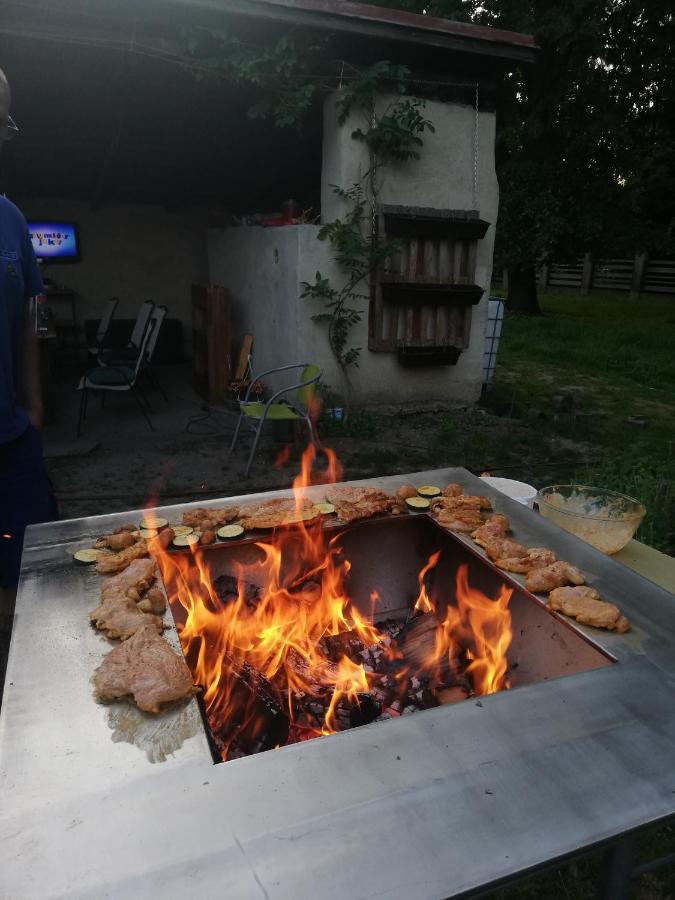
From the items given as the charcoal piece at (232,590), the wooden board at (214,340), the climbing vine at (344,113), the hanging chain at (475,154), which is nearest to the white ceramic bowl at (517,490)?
the charcoal piece at (232,590)

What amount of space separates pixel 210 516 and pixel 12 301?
3.92ft

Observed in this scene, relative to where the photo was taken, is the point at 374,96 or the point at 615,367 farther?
the point at 615,367

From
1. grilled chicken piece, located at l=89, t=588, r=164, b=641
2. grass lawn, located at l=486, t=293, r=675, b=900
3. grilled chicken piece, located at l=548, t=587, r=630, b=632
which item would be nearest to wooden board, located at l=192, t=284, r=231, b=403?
grass lawn, located at l=486, t=293, r=675, b=900

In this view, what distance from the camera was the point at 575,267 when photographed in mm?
26500

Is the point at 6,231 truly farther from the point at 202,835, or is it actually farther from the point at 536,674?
the point at 536,674

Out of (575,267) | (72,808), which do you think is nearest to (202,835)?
(72,808)

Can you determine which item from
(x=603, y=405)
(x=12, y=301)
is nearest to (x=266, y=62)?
(x=12, y=301)

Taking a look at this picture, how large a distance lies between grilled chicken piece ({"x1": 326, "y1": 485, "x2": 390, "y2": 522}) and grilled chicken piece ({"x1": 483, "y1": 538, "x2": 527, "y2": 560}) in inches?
17.3

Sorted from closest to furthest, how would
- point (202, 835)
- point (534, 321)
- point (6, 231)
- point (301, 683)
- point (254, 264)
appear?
point (202, 835) → point (301, 683) → point (6, 231) → point (254, 264) → point (534, 321)

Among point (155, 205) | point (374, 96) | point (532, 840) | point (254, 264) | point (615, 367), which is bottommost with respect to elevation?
point (615, 367)

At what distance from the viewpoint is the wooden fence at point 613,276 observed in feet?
78.1

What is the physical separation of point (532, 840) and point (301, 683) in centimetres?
116

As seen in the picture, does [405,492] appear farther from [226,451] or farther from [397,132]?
[397,132]

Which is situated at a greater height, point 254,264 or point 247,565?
point 254,264
